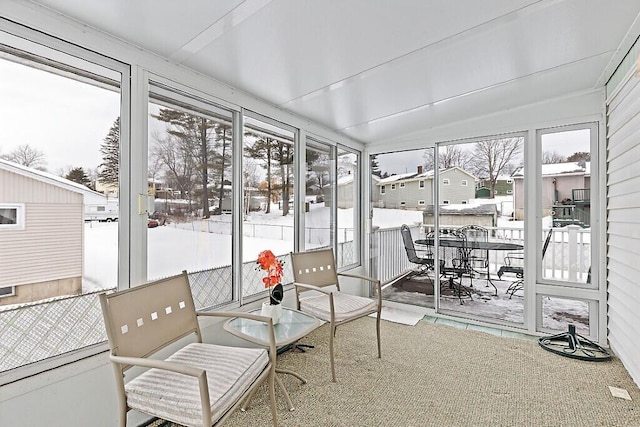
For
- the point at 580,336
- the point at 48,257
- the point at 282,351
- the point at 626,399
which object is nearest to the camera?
the point at 48,257

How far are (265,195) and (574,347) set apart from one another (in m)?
3.12

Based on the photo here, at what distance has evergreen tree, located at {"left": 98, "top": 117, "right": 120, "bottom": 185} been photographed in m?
1.86

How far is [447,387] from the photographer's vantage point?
2.33m

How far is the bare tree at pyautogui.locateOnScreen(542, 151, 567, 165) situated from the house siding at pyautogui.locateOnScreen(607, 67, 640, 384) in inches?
14.7

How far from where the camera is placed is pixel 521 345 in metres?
3.05

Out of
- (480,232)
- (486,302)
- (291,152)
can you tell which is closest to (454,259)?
(480,232)

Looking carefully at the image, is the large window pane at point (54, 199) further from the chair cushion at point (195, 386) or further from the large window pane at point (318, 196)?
the large window pane at point (318, 196)

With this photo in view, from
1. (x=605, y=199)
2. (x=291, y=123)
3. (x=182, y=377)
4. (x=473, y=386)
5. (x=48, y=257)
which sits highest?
(x=291, y=123)

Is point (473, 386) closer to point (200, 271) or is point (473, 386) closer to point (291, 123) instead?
point (200, 271)

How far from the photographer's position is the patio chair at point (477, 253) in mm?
3666

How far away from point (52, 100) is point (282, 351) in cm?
244

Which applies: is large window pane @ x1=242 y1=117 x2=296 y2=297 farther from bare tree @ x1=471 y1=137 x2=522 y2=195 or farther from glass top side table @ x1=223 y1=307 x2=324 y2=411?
bare tree @ x1=471 y1=137 x2=522 y2=195

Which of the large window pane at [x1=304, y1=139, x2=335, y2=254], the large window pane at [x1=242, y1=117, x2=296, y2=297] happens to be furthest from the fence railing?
the large window pane at [x1=242, y1=117, x2=296, y2=297]

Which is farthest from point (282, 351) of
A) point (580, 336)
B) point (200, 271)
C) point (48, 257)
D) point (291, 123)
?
point (580, 336)
